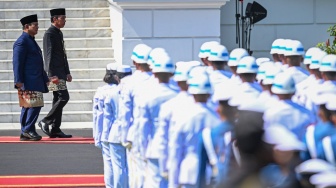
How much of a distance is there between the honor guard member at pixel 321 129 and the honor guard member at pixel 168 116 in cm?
147

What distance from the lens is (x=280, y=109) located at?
934 cm

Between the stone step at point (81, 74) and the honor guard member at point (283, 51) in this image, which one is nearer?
the honor guard member at point (283, 51)

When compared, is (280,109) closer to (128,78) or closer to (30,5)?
(128,78)

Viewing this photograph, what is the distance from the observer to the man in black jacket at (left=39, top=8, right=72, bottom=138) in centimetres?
1817

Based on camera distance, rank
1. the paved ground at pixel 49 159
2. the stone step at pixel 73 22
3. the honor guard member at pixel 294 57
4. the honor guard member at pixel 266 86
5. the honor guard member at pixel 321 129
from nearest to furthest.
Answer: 1. the honor guard member at pixel 321 129
2. the honor guard member at pixel 266 86
3. the honor guard member at pixel 294 57
4. the paved ground at pixel 49 159
5. the stone step at pixel 73 22

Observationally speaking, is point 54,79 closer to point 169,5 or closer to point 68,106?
point 68,106

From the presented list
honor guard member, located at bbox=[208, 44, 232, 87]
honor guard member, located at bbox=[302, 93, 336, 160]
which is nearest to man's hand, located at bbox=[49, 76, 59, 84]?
honor guard member, located at bbox=[208, 44, 232, 87]

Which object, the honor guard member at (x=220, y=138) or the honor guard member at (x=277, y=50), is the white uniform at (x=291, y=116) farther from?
the honor guard member at (x=277, y=50)

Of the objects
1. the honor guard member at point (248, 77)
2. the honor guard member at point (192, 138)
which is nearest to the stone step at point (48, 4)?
the honor guard member at point (248, 77)

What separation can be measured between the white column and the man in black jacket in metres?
1.82

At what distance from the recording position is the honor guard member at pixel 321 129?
8359 mm

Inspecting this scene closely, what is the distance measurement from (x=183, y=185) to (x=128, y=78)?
3.22 metres

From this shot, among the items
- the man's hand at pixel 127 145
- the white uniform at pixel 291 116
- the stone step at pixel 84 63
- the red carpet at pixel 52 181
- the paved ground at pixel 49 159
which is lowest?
the red carpet at pixel 52 181

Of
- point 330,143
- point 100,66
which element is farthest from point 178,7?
point 330,143
